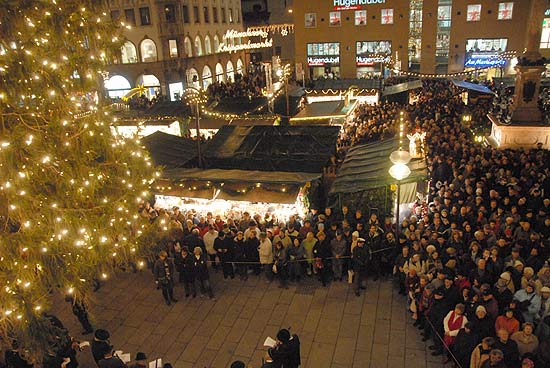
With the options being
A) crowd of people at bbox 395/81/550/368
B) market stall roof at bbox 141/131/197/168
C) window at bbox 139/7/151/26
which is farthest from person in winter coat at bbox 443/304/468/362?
window at bbox 139/7/151/26

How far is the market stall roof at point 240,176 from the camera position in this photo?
13413mm

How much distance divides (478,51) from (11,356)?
4400cm

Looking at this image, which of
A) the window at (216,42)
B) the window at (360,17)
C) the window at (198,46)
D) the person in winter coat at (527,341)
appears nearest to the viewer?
the person in winter coat at (527,341)

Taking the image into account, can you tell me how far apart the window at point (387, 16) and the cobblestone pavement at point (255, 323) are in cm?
3770

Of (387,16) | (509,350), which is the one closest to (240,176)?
(509,350)

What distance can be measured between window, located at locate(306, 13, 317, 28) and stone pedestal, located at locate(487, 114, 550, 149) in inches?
1203

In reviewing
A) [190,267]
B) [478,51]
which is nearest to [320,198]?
[190,267]

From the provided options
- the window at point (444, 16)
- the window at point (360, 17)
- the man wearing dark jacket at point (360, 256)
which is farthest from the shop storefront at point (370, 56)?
the man wearing dark jacket at point (360, 256)

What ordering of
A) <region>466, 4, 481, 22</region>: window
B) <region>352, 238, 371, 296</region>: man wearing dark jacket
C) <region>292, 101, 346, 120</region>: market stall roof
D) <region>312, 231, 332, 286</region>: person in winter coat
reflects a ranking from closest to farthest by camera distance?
<region>352, 238, 371, 296</region>: man wearing dark jacket
<region>312, 231, 332, 286</region>: person in winter coat
<region>292, 101, 346, 120</region>: market stall roof
<region>466, 4, 481, 22</region>: window

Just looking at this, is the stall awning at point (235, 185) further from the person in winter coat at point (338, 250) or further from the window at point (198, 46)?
the window at point (198, 46)

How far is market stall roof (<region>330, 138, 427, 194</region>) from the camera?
41.9 feet

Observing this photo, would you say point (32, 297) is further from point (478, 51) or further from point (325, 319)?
point (478, 51)

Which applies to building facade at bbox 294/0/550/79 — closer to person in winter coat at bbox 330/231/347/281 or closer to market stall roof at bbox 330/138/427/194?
market stall roof at bbox 330/138/427/194

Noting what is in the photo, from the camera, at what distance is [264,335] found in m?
9.49
